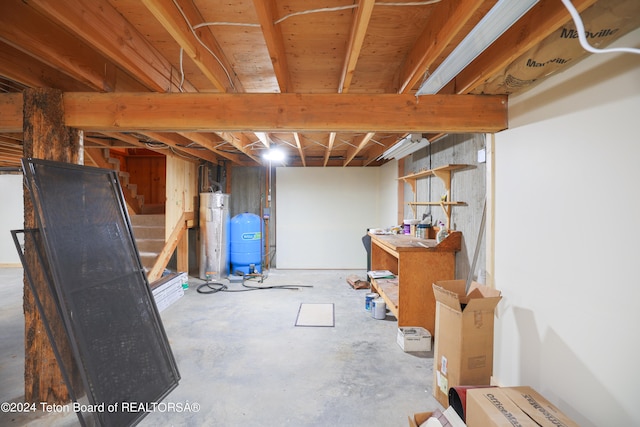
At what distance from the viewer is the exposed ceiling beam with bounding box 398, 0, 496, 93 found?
3.70 feet

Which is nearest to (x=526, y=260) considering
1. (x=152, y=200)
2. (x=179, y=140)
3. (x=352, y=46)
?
(x=352, y=46)

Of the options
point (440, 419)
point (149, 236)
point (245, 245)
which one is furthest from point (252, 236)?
point (440, 419)

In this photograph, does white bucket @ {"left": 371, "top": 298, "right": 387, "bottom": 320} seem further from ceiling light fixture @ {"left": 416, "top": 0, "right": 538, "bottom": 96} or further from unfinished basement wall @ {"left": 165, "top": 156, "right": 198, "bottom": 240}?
unfinished basement wall @ {"left": 165, "top": 156, "right": 198, "bottom": 240}

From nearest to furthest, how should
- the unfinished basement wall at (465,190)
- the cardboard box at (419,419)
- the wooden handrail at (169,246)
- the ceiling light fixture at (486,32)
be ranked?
the ceiling light fixture at (486,32) < the cardboard box at (419,419) < the unfinished basement wall at (465,190) < the wooden handrail at (169,246)

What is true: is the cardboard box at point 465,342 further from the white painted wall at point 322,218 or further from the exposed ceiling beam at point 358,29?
the white painted wall at point 322,218

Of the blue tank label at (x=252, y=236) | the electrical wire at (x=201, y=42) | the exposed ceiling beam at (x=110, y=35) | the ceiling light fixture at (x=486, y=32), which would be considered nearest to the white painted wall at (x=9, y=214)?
the blue tank label at (x=252, y=236)

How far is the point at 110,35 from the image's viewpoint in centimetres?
142

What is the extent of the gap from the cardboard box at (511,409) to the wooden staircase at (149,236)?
4075 mm

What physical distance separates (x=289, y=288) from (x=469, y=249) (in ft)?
9.39

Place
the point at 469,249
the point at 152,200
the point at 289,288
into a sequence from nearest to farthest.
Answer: the point at 469,249 < the point at 289,288 < the point at 152,200

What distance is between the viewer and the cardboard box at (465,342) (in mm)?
1793

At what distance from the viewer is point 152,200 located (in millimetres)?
6938

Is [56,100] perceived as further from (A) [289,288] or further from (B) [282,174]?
(B) [282,174]

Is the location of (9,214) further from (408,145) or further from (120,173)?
(408,145)
